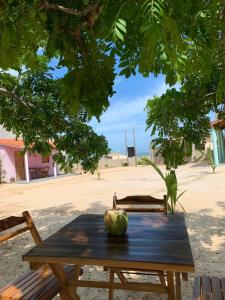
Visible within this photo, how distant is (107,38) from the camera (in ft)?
5.53

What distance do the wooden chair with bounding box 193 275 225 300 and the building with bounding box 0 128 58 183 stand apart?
2163 centimetres

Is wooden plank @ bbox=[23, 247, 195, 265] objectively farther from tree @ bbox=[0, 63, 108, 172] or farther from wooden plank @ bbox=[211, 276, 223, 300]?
tree @ bbox=[0, 63, 108, 172]

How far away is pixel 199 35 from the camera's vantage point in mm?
1979

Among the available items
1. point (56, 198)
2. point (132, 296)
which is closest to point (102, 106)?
point (132, 296)

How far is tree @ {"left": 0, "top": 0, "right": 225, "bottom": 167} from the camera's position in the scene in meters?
1.31

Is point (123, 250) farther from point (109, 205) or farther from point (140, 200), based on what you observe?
point (109, 205)

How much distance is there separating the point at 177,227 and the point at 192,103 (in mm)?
2338

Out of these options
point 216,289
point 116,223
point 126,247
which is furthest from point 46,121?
point 216,289

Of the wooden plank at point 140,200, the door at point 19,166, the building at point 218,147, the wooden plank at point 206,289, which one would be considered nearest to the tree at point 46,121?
the wooden plank at point 140,200

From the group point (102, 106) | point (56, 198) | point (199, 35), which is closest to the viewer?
point (199, 35)

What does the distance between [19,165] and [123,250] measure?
26814mm

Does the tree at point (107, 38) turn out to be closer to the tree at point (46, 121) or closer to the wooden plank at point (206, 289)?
the wooden plank at point (206, 289)

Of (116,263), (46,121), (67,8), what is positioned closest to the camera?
(67,8)

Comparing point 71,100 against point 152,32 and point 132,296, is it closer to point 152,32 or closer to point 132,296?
point 152,32
